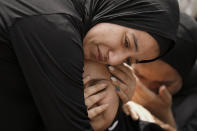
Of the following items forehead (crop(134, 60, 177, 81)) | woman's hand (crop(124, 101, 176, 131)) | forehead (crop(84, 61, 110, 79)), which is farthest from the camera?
forehead (crop(134, 60, 177, 81))

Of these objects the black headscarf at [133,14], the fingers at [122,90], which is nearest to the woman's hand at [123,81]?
the fingers at [122,90]

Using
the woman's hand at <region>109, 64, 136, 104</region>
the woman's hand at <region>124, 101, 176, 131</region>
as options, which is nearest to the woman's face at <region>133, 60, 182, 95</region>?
the woman's hand at <region>124, 101, 176, 131</region>

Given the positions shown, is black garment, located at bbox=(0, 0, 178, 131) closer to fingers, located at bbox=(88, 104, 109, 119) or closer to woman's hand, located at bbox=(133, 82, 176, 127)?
fingers, located at bbox=(88, 104, 109, 119)

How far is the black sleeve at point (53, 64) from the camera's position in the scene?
0.97m

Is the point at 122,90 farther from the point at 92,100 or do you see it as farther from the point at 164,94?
the point at 164,94

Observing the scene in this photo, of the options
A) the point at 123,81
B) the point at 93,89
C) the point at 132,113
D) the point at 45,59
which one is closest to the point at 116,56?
the point at 93,89

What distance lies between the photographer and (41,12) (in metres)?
0.98

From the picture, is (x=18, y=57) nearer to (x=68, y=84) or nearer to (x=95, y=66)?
(x=68, y=84)

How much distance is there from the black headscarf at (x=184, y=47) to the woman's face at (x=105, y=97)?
90cm

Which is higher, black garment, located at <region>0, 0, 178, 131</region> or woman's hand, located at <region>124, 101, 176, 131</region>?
black garment, located at <region>0, 0, 178, 131</region>

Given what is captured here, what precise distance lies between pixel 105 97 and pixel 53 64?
467 millimetres

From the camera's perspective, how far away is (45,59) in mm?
997

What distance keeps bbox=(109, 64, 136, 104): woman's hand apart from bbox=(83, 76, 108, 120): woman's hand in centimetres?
18

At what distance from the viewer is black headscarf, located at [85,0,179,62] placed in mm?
1273
